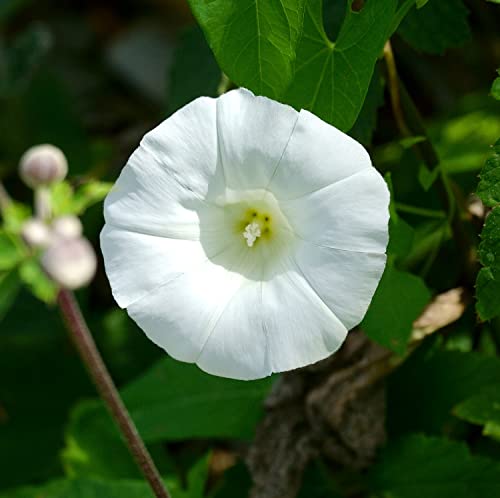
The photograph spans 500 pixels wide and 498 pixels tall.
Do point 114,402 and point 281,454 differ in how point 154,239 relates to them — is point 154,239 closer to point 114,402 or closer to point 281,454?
point 114,402

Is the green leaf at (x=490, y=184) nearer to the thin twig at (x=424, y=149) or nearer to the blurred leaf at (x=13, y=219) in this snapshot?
the thin twig at (x=424, y=149)

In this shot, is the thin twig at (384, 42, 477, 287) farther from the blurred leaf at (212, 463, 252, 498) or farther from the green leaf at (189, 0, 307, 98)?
the blurred leaf at (212, 463, 252, 498)

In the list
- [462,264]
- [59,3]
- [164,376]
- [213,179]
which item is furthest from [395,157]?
[59,3]

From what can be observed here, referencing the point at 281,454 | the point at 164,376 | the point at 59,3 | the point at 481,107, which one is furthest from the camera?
the point at 59,3

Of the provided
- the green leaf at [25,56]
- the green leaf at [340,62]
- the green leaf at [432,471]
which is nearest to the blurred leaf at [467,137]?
the green leaf at [432,471]

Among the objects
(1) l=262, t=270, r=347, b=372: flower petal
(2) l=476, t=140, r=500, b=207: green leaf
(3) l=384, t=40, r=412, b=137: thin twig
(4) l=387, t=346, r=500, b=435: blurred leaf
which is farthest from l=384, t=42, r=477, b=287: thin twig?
(1) l=262, t=270, r=347, b=372: flower petal

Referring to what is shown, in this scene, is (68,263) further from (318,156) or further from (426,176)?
(426,176)
